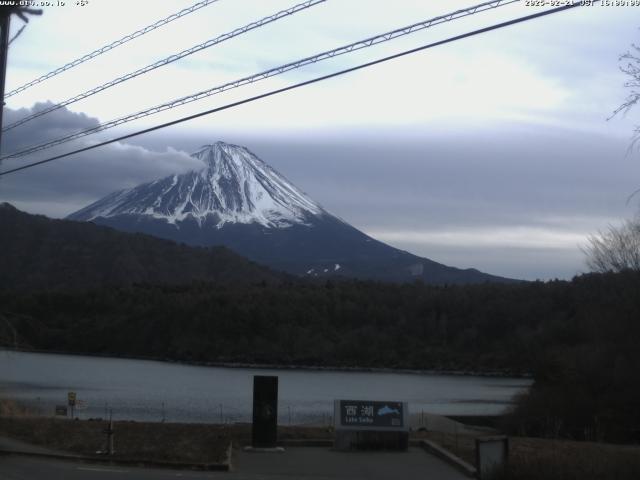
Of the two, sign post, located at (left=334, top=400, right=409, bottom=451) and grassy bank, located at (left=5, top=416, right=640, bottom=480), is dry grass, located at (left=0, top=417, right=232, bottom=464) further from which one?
sign post, located at (left=334, top=400, right=409, bottom=451)

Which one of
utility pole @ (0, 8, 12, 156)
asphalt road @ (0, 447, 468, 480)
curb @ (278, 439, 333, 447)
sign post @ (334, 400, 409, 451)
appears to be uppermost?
utility pole @ (0, 8, 12, 156)

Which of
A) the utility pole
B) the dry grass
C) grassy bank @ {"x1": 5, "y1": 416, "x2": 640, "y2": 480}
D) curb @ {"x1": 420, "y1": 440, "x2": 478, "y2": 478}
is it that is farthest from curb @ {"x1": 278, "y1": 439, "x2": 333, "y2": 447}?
the utility pole

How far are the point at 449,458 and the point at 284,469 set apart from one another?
3.84m

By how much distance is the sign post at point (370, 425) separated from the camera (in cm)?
2145

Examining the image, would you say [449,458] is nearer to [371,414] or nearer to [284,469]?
[371,414]

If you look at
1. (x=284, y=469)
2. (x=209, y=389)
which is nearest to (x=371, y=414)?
(x=284, y=469)

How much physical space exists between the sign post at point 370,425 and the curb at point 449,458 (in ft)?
2.41

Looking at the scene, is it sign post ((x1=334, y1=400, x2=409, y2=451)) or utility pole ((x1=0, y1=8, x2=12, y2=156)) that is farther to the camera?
sign post ((x1=334, y1=400, x2=409, y2=451))

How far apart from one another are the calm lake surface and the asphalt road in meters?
14.3

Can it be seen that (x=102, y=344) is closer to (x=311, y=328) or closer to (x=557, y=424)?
(x=311, y=328)

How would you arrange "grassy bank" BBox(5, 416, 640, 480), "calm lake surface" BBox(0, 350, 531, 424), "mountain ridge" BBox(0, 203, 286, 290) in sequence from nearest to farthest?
"grassy bank" BBox(5, 416, 640, 480) < "calm lake surface" BBox(0, 350, 531, 424) < "mountain ridge" BBox(0, 203, 286, 290)

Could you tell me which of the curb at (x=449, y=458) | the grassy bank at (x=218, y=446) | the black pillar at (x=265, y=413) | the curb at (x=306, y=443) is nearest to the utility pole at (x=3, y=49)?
the grassy bank at (x=218, y=446)

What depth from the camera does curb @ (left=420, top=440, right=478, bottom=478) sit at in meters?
18.8

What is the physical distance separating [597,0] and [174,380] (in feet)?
240
